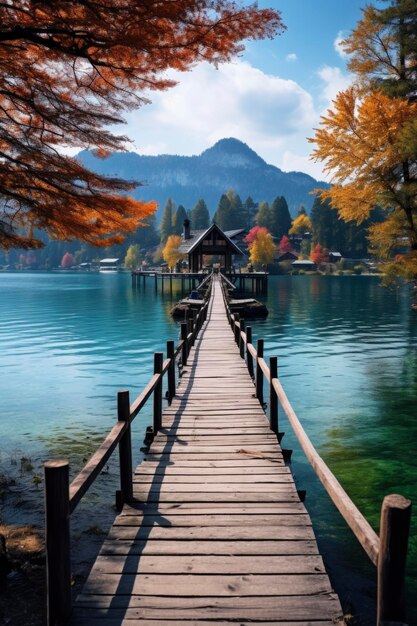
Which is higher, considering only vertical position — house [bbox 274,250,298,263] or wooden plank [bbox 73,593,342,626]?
house [bbox 274,250,298,263]

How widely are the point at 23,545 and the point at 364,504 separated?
581 centimetres

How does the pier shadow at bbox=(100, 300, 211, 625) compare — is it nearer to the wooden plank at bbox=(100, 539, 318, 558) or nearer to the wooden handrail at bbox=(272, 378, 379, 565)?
the wooden plank at bbox=(100, 539, 318, 558)

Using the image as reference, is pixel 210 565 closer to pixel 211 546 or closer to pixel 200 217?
pixel 211 546

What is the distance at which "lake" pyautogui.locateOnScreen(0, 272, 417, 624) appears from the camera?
27.9 feet

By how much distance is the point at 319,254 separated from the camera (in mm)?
113750

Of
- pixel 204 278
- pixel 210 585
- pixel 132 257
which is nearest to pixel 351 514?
pixel 210 585

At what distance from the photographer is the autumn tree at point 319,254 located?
114125 mm

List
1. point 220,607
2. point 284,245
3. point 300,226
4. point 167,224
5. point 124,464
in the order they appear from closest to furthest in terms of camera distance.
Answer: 1. point 220,607
2. point 124,464
3. point 284,245
4. point 300,226
5. point 167,224

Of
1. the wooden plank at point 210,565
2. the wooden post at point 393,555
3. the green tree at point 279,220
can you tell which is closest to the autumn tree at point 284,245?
the green tree at point 279,220

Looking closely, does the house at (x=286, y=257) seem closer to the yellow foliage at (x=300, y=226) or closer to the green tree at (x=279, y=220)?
the green tree at (x=279, y=220)

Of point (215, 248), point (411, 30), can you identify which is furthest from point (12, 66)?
point (215, 248)

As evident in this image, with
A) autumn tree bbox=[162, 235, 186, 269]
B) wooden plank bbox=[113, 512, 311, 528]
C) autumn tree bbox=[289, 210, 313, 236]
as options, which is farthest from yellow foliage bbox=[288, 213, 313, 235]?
wooden plank bbox=[113, 512, 311, 528]

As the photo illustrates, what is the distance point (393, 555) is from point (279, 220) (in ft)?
434

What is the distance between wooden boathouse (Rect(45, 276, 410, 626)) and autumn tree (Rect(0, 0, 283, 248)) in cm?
323
